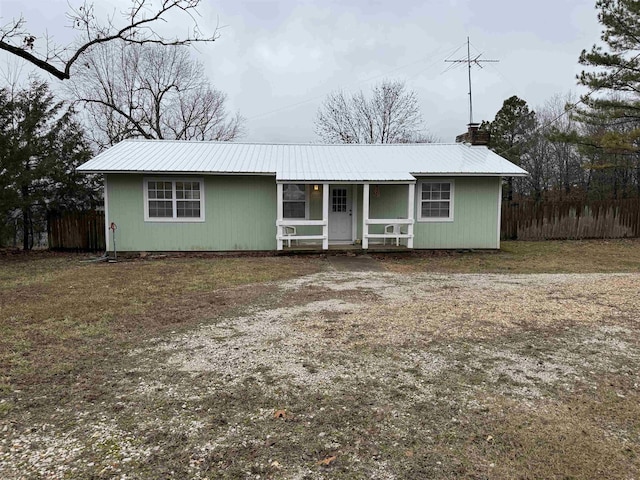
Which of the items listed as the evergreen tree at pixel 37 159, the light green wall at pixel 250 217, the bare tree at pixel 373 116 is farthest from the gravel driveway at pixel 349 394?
the bare tree at pixel 373 116

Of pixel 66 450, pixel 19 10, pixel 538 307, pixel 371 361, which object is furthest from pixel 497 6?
pixel 66 450

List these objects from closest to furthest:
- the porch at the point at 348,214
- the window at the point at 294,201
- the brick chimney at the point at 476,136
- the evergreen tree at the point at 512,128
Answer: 1. the porch at the point at 348,214
2. the window at the point at 294,201
3. the brick chimney at the point at 476,136
4. the evergreen tree at the point at 512,128

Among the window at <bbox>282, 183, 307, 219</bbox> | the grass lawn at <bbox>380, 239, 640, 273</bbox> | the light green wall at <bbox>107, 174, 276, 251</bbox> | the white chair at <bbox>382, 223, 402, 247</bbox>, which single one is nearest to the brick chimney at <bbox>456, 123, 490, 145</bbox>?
the grass lawn at <bbox>380, 239, 640, 273</bbox>

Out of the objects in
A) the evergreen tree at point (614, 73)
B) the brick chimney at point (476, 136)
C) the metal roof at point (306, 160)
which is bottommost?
the metal roof at point (306, 160)

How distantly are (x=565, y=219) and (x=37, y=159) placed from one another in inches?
744

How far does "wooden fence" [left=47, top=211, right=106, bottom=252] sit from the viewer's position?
13.7m

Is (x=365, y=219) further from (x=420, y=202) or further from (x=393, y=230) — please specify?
(x=420, y=202)

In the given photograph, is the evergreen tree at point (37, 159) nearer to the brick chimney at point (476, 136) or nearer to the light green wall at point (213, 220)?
the light green wall at point (213, 220)

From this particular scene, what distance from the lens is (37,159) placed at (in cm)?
1334

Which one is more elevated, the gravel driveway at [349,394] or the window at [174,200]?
the window at [174,200]

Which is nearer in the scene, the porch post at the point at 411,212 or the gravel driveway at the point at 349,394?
the gravel driveway at the point at 349,394

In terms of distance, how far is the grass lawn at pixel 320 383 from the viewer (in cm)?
249

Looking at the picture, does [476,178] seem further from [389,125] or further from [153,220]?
[389,125]

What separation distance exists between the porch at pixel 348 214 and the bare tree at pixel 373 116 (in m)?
16.6
